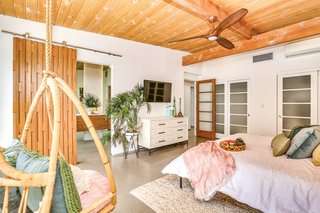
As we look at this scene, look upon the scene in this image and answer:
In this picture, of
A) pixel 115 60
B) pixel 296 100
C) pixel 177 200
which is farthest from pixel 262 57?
pixel 177 200

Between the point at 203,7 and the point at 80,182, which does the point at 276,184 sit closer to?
the point at 80,182

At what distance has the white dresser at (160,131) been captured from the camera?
3945 mm

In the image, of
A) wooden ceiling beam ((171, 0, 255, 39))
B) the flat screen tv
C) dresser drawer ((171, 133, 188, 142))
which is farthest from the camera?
dresser drawer ((171, 133, 188, 142))

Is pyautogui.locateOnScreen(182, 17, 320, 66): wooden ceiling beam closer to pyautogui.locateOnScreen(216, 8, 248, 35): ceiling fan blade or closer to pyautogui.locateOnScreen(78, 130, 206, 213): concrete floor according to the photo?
pyautogui.locateOnScreen(216, 8, 248, 35): ceiling fan blade

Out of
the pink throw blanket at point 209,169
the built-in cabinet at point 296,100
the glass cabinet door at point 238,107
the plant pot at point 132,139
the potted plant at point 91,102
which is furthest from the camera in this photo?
the potted plant at point 91,102

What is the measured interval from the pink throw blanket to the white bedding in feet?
0.26

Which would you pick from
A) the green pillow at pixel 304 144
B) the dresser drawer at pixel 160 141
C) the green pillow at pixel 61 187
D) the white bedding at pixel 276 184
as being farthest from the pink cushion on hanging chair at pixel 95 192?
the dresser drawer at pixel 160 141

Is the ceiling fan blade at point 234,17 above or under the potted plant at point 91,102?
above

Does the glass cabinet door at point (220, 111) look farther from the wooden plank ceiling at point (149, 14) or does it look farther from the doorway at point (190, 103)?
the doorway at point (190, 103)

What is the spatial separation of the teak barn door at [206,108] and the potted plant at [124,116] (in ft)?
9.09

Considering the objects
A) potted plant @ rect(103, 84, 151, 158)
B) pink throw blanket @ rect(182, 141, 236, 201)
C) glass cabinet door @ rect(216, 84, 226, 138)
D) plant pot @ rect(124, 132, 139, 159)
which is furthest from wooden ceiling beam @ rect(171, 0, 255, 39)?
glass cabinet door @ rect(216, 84, 226, 138)

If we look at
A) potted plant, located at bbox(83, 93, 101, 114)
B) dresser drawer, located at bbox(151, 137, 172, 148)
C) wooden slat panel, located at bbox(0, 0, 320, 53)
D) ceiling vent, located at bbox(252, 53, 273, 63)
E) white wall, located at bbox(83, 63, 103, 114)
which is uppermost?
wooden slat panel, located at bbox(0, 0, 320, 53)

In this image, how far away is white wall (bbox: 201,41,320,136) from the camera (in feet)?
13.4

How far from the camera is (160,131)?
13.5 feet
